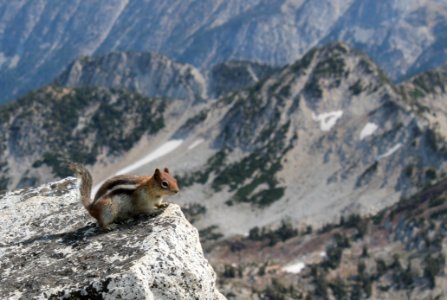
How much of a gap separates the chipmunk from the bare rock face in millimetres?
295

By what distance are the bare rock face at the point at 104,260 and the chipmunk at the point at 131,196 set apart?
0.29 meters

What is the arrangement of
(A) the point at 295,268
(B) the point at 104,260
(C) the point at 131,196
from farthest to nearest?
(A) the point at 295,268, (C) the point at 131,196, (B) the point at 104,260

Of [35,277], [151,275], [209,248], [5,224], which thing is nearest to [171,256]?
[151,275]

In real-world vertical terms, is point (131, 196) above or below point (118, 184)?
below

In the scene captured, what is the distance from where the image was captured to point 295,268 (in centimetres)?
16912

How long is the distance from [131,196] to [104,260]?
2.54 m

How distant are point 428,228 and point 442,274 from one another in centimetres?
2232

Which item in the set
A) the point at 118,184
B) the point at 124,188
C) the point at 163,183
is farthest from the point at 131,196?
the point at 163,183

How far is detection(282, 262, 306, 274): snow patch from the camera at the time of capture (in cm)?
16738

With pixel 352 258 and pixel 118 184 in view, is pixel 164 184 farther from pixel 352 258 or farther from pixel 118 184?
pixel 352 258

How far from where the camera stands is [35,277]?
1159 centimetres

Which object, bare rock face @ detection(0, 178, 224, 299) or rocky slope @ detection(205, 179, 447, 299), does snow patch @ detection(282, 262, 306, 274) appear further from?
bare rock face @ detection(0, 178, 224, 299)

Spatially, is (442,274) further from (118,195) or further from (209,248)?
(118,195)

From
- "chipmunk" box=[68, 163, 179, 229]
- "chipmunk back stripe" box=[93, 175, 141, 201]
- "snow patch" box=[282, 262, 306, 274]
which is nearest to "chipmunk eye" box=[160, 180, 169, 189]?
"chipmunk" box=[68, 163, 179, 229]
